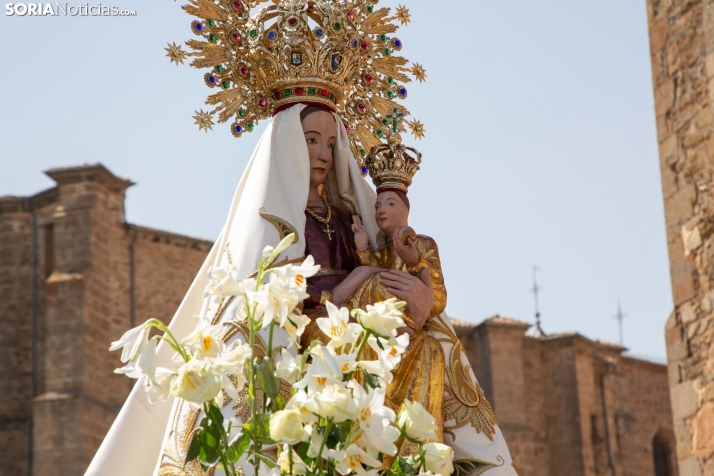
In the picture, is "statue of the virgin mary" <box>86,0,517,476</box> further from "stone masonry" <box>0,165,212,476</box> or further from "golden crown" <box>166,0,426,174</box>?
"stone masonry" <box>0,165,212,476</box>

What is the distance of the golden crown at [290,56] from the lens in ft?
17.6

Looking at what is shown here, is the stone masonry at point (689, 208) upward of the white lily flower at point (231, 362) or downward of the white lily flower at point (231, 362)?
upward

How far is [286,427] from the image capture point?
3109 millimetres

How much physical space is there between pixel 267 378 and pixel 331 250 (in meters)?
1.86

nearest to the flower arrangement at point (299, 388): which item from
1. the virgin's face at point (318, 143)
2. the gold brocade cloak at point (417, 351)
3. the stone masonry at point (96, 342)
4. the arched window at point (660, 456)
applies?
→ the gold brocade cloak at point (417, 351)

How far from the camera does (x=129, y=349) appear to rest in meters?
3.44

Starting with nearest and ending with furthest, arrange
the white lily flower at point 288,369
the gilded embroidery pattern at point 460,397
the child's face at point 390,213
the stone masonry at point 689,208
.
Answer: the white lily flower at point 288,369 → the gilded embroidery pattern at point 460,397 → the child's face at point 390,213 → the stone masonry at point 689,208

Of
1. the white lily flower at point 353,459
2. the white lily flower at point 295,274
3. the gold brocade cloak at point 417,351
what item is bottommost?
the white lily flower at point 353,459

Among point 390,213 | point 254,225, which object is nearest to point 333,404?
point 254,225

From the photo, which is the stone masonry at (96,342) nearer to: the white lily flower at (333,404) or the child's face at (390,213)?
the child's face at (390,213)

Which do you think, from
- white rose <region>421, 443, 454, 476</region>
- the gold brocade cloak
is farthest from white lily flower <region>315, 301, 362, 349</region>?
the gold brocade cloak

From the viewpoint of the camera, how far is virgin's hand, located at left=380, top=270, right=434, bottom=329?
4.81m

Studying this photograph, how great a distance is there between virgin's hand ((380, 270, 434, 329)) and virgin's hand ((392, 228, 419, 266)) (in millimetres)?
78

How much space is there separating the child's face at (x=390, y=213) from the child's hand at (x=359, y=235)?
0.23 feet
